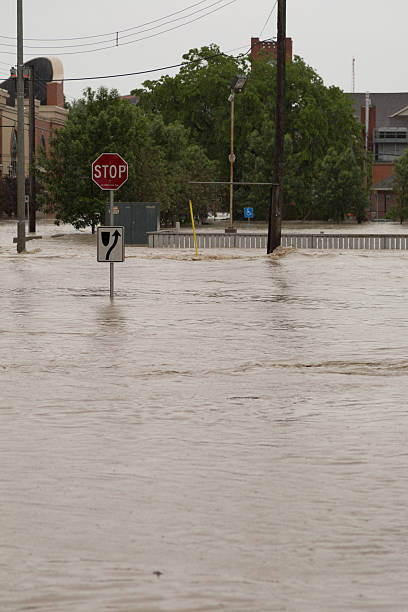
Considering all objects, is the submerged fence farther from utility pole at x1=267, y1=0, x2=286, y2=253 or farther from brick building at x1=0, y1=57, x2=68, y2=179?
brick building at x1=0, y1=57, x2=68, y2=179

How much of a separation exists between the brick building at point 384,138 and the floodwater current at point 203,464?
4187 inches

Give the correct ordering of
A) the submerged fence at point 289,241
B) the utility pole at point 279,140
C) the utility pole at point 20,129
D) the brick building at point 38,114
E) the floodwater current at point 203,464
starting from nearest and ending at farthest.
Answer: the floodwater current at point 203,464, the utility pole at point 20,129, the utility pole at point 279,140, the submerged fence at point 289,241, the brick building at point 38,114

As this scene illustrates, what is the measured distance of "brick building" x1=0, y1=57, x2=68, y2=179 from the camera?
336ft

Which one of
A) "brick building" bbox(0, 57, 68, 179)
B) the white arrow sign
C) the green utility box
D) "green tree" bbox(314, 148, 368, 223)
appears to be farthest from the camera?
"brick building" bbox(0, 57, 68, 179)

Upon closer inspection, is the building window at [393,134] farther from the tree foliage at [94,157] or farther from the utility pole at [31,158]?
the utility pole at [31,158]

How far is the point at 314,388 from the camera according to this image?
10234 mm

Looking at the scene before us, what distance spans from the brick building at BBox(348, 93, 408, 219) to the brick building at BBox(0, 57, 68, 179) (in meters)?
34.2

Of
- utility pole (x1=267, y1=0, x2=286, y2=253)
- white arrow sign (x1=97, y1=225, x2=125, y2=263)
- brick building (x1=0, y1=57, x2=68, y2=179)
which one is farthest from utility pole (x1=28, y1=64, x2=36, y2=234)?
white arrow sign (x1=97, y1=225, x2=125, y2=263)

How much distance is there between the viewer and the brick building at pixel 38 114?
10231 cm

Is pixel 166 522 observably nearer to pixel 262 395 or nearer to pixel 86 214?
pixel 262 395

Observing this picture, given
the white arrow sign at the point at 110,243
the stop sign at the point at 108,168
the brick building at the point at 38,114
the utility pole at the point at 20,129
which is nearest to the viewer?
the white arrow sign at the point at 110,243

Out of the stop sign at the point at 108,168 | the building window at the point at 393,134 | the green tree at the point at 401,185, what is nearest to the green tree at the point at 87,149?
the stop sign at the point at 108,168

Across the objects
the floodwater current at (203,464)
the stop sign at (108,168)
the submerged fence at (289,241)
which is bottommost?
the floodwater current at (203,464)

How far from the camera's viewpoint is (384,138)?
130000 mm
